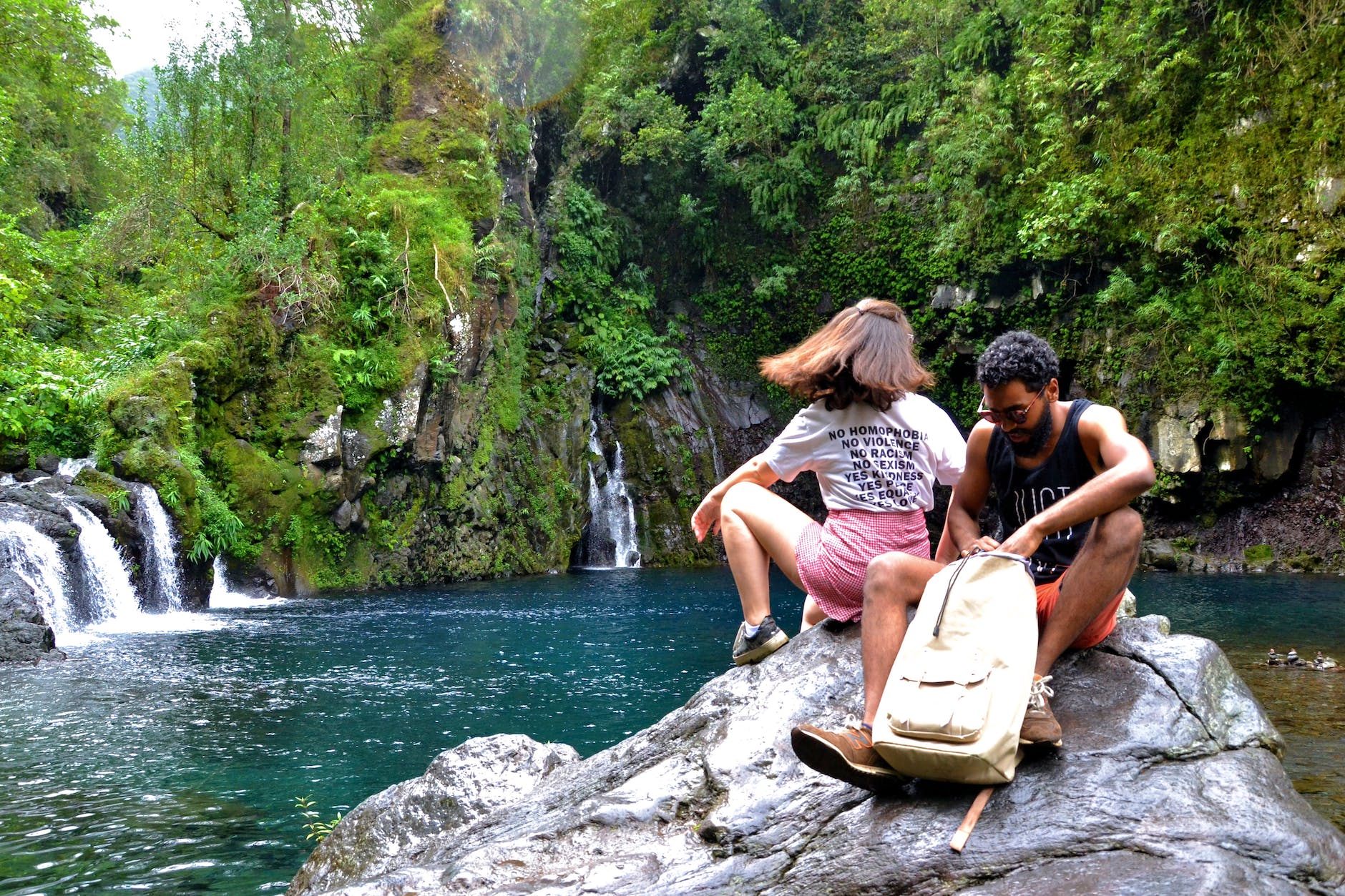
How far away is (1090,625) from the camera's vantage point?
3.08 metres

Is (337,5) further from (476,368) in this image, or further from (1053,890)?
(1053,890)

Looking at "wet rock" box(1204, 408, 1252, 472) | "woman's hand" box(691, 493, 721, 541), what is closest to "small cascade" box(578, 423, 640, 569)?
"wet rock" box(1204, 408, 1252, 472)

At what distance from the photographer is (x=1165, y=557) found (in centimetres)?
1903

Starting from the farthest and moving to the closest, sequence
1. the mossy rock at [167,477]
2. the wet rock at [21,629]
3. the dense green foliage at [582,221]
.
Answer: the dense green foliage at [582,221] → the mossy rock at [167,477] → the wet rock at [21,629]

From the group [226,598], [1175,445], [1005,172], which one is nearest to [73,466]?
[226,598]

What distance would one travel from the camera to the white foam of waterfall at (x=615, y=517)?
75.8ft

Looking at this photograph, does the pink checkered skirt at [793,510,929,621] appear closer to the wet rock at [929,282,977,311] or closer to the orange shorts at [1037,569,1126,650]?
the orange shorts at [1037,569,1126,650]

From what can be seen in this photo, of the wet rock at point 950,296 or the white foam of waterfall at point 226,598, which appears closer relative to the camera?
the white foam of waterfall at point 226,598

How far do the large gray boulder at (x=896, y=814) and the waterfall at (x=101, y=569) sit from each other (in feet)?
35.0

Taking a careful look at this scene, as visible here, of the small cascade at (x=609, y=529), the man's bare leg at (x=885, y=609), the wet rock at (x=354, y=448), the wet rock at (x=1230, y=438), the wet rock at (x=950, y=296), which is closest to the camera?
the man's bare leg at (x=885, y=609)

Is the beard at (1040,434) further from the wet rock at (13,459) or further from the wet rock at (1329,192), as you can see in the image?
the wet rock at (1329,192)

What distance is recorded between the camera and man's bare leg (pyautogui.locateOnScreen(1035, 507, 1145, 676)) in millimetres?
2949

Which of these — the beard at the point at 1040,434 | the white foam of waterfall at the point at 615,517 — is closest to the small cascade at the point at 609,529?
the white foam of waterfall at the point at 615,517

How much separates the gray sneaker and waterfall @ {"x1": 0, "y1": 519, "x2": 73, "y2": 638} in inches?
437
